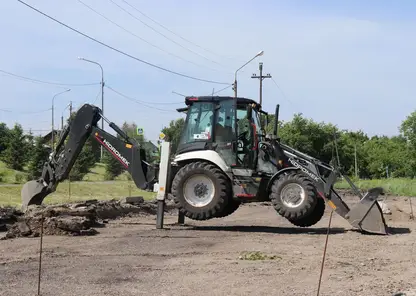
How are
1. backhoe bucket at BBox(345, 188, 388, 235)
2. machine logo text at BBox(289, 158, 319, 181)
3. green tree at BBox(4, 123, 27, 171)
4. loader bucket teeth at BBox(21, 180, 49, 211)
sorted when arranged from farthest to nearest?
green tree at BBox(4, 123, 27, 171) → loader bucket teeth at BBox(21, 180, 49, 211) → machine logo text at BBox(289, 158, 319, 181) → backhoe bucket at BBox(345, 188, 388, 235)

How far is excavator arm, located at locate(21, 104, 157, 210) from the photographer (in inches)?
605

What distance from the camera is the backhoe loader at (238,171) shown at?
13.5m

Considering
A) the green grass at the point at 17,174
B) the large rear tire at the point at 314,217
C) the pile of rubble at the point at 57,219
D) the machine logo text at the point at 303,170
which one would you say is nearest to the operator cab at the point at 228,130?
the machine logo text at the point at 303,170

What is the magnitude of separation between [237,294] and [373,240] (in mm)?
6210

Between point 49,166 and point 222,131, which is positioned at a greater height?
point 222,131

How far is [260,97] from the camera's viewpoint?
49406 millimetres

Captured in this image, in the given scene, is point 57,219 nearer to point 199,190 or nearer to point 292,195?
point 199,190

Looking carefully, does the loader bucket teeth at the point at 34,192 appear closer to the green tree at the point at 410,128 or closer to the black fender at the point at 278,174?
the black fender at the point at 278,174

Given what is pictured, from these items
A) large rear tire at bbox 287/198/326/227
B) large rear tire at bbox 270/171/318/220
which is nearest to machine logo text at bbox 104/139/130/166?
large rear tire at bbox 270/171/318/220

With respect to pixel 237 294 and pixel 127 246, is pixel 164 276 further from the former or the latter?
pixel 127 246

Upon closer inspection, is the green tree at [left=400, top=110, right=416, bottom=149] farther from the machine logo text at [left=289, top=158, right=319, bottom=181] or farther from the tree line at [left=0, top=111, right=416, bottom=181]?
the machine logo text at [left=289, top=158, right=319, bottom=181]

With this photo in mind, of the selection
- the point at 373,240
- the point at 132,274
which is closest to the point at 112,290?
the point at 132,274

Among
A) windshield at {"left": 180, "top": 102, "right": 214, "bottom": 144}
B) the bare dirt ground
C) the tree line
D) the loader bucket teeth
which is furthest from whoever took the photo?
the tree line

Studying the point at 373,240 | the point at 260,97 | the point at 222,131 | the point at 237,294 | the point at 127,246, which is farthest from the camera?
the point at 260,97
